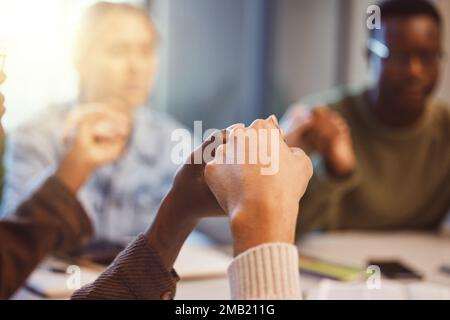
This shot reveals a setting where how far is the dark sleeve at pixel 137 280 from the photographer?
0.54 m

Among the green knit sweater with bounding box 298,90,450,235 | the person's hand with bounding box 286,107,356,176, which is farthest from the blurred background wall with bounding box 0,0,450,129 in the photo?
the person's hand with bounding box 286,107,356,176

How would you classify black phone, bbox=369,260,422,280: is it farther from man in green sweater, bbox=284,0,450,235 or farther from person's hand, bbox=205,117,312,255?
person's hand, bbox=205,117,312,255

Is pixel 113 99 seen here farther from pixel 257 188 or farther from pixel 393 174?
pixel 257 188

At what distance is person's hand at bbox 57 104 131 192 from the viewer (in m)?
0.93

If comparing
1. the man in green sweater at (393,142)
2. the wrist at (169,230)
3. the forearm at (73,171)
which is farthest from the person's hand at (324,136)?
the wrist at (169,230)

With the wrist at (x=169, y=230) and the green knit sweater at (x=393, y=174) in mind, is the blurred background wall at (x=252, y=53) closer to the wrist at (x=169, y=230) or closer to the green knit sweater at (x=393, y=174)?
the green knit sweater at (x=393, y=174)

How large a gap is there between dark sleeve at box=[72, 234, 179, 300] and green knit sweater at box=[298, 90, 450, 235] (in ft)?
3.23

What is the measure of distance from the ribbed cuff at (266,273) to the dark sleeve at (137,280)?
102mm

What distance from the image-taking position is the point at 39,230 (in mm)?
843

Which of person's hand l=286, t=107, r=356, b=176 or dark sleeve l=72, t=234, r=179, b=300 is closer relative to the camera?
dark sleeve l=72, t=234, r=179, b=300

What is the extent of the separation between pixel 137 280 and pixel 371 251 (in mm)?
720

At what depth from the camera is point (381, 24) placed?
1.38m

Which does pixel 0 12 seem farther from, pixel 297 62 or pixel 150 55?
pixel 297 62

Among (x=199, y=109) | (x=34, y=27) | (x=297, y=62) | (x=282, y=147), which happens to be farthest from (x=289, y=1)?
(x=282, y=147)
